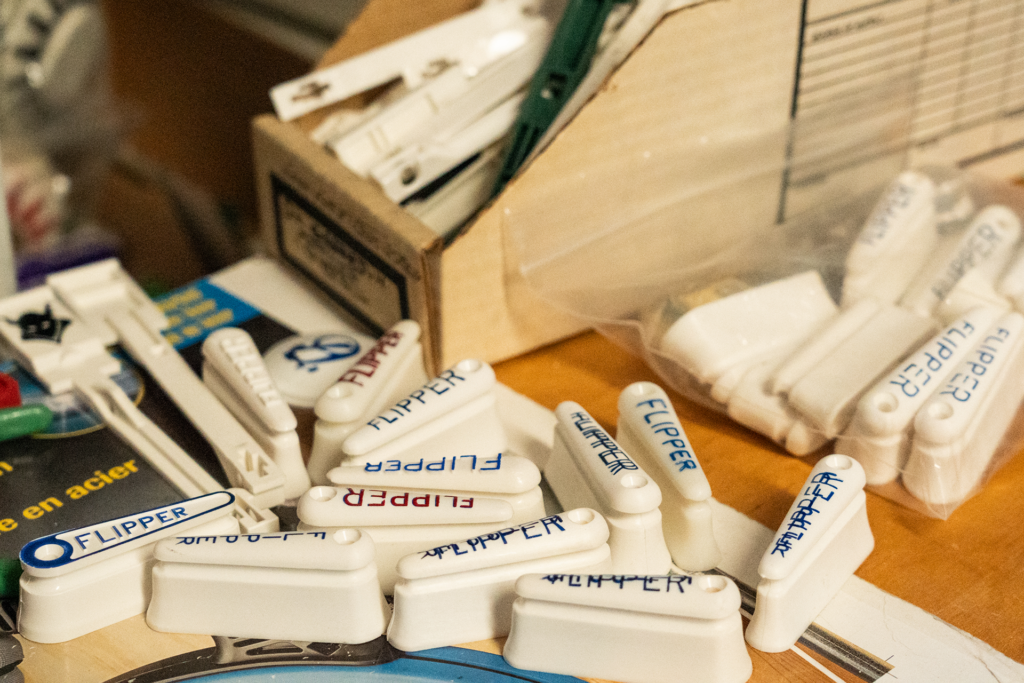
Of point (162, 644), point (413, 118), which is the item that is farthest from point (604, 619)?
point (413, 118)

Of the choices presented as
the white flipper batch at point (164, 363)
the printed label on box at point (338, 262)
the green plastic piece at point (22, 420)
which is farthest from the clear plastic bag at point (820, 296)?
the green plastic piece at point (22, 420)

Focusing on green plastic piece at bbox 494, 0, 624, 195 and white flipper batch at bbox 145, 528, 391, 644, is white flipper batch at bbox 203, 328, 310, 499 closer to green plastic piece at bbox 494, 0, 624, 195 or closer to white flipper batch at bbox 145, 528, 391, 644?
white flipper batch at bbox 145, 528, 391, 644

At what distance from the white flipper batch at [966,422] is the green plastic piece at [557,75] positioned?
0.34 m

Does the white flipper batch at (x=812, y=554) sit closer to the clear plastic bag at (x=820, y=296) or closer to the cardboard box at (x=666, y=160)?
the clear plastic bag at (x=820, y=296)

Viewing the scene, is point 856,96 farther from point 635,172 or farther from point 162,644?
point 162,644

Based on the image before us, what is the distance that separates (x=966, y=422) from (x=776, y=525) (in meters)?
0.12

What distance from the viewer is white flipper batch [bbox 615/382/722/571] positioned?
52 centimetres

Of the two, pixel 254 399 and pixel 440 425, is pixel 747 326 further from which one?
pixel 254 399

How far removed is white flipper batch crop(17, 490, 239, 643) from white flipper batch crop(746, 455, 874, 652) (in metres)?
0.30

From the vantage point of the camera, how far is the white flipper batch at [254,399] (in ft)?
1.93

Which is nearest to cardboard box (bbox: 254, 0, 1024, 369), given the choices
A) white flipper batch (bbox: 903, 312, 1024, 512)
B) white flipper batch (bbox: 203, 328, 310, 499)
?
white flipper batch (bbox: 203, 328, 310, 499)

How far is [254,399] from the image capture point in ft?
1.99

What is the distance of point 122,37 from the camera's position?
173cm

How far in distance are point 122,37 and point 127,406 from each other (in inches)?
51.9
